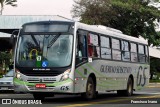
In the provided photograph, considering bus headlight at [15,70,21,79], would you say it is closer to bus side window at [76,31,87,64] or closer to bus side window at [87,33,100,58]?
bus side window at [76,31,87,64]

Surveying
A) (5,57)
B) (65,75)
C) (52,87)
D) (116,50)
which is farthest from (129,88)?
(5,57)

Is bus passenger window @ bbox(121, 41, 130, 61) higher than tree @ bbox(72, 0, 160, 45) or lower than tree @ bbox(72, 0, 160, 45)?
lower

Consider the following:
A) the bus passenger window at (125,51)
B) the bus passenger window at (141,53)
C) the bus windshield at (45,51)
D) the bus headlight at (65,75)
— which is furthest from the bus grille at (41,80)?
the bus passenger window at (141,53)

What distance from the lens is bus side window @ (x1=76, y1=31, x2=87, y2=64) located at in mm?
19125

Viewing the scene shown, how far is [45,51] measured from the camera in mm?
18781

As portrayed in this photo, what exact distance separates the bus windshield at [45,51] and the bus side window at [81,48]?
41 centimetres

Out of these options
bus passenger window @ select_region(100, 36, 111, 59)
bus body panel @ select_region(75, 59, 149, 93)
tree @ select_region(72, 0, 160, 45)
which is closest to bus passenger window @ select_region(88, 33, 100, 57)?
bus body panel @ select_region(75, 59, 149, 93)

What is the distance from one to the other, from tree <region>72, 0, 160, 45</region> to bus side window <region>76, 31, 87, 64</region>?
50.3m

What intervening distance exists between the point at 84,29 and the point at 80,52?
43.5 inches

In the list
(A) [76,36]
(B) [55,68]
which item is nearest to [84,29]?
(A) [76,36]

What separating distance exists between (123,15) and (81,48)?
5580 centimetres

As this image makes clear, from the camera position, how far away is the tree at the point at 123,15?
71.4 metres

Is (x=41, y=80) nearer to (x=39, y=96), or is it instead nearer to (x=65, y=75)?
(x=65, y=75)

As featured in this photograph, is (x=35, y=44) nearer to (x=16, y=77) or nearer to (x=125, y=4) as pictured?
(x=16, y=77)
